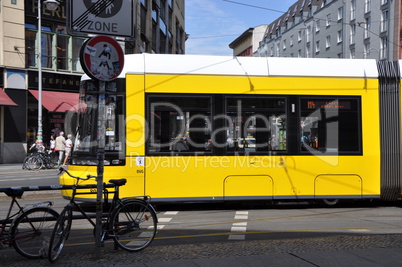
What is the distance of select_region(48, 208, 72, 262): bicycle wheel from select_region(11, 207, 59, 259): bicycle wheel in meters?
0.07

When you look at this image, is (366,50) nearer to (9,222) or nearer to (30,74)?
(30,74)

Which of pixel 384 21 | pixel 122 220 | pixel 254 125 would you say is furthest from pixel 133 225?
pixel 384 21

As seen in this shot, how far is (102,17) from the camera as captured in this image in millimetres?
5230

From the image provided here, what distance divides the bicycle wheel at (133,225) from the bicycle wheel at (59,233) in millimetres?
541

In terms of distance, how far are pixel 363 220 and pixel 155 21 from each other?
27.0 meters

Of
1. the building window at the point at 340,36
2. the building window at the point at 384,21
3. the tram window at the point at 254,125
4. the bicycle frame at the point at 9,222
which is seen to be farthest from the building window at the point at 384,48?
the bicycle frame at the point at 9,222

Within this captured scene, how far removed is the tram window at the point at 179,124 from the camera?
29.0 feet

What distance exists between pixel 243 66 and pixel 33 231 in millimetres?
5339

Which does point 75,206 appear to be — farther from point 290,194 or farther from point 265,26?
point 265,26

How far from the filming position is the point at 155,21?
3269 cm

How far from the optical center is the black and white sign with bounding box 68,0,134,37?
5.14 meters

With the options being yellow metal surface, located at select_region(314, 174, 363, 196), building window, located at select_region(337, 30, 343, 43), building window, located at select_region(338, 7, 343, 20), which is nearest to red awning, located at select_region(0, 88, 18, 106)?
yellow metal surface, located at select_region(314, 174, 363, 196)

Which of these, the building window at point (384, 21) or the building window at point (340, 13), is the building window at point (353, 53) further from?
the building window at point (384, 21)

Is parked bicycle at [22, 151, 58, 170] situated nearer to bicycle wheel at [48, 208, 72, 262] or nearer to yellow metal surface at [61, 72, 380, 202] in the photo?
yellow metal surface at [61, 72, 380, 202]
